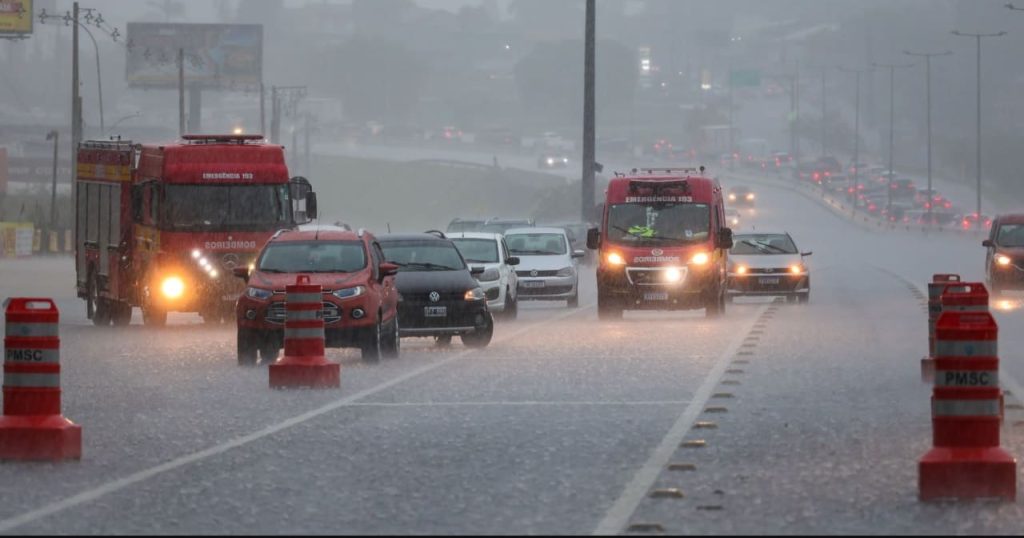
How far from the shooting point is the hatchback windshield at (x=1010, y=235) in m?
46.3

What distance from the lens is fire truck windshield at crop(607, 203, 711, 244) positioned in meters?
35.7

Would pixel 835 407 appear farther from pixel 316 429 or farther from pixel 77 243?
pixel 77 243

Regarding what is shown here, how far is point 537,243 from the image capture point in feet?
142

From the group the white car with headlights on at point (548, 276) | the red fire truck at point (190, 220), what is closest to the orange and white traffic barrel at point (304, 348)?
the red fire truck at point (190, 220)

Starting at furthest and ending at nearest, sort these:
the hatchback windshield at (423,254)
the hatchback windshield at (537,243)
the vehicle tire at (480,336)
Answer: the hatchback windshield at (537,243) → the hatchback windshield at (423,254) → the vehicle tire at (480,336)

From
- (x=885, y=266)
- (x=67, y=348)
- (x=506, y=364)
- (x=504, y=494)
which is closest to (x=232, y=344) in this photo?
(x=67, y=348)

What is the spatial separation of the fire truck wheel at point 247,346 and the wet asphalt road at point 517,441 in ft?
1.02

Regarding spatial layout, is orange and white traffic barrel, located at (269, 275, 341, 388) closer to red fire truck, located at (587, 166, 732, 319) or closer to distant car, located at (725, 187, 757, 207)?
red fire truck, located at (587, 166, 732, 319)

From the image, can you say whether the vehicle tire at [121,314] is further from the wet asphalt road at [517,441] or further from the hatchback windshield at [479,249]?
the hatchback windshield at [479,249]

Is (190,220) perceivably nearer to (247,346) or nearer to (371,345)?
(247,346)

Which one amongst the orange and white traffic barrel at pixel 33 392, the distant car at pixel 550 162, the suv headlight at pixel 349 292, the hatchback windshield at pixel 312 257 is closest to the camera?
the orange and white traffic barrel at pixel 33 392

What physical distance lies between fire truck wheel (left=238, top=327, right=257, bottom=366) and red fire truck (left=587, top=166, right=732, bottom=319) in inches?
459

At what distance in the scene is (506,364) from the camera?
80.0 ft

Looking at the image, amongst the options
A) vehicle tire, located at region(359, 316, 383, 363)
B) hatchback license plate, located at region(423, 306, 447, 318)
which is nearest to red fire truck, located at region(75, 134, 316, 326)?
hatchback license plate, located at region(423, 306, 447, 318)
